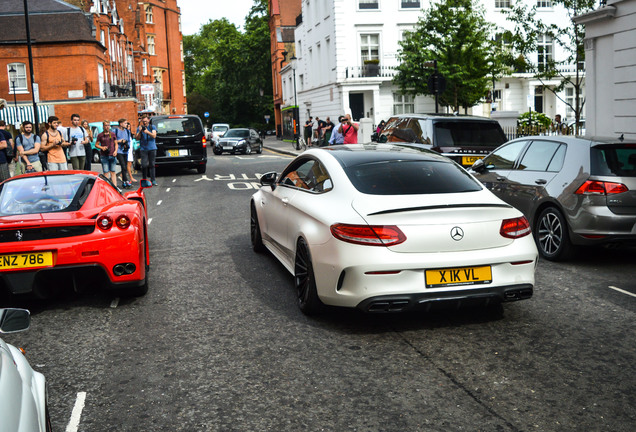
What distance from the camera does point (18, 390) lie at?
7.39ft

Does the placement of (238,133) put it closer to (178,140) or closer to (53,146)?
(178,140)

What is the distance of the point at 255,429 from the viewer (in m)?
3.91

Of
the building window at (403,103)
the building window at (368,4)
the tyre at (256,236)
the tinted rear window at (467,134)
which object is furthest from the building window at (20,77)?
the tyre at (256,236)

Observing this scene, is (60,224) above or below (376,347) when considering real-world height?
above

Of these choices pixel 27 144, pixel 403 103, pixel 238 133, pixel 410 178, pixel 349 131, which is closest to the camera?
pixel 410 178

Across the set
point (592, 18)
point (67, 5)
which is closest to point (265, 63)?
point (67, 5)

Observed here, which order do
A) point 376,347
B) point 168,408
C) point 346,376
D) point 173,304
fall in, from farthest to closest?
point 173,304 → point 376,347 → point 346,376 → point 168,408

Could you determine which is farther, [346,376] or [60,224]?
[60,224]

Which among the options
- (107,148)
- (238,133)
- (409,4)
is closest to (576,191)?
(107,148)

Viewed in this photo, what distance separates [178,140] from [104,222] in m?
17.1

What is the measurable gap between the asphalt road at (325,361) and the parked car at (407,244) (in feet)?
1.21

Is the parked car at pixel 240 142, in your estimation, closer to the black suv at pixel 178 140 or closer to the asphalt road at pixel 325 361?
the black suv at pixel 178 140

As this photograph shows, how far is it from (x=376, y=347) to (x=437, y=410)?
1253mm

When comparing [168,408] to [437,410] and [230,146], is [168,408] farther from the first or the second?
[230,146]
